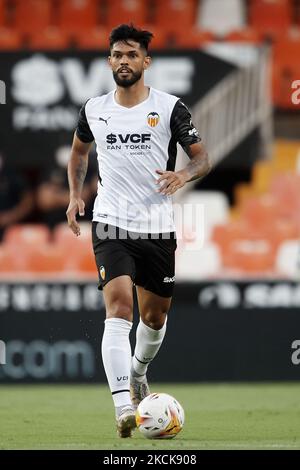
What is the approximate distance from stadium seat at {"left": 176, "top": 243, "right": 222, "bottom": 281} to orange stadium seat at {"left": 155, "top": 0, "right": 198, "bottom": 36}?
5.09m

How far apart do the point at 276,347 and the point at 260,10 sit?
737cm

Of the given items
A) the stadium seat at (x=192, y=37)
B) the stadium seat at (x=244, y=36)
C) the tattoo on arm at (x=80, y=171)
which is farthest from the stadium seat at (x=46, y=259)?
the tattoo on arm at (x=80, y=171)

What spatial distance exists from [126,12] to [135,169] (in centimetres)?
1077

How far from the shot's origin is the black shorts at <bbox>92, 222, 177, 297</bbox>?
6.95 m

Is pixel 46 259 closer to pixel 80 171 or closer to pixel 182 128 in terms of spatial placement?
pixel 80 171

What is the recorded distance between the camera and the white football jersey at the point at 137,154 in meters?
7.14

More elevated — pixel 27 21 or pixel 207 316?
pixel 27 21

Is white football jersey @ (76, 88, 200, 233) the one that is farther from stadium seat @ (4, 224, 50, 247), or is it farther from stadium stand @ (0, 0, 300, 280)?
stadium seat @ (4, 224, 50, 247)

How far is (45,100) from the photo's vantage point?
13750 millimetres

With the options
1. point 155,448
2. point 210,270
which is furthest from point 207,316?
point 155,448

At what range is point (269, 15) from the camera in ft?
57.1

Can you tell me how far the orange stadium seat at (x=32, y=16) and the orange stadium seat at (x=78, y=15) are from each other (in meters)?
0.24

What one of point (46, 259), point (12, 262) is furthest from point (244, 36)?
point (12, 262)

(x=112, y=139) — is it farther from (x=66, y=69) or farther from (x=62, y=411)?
(x=66, y=69)
